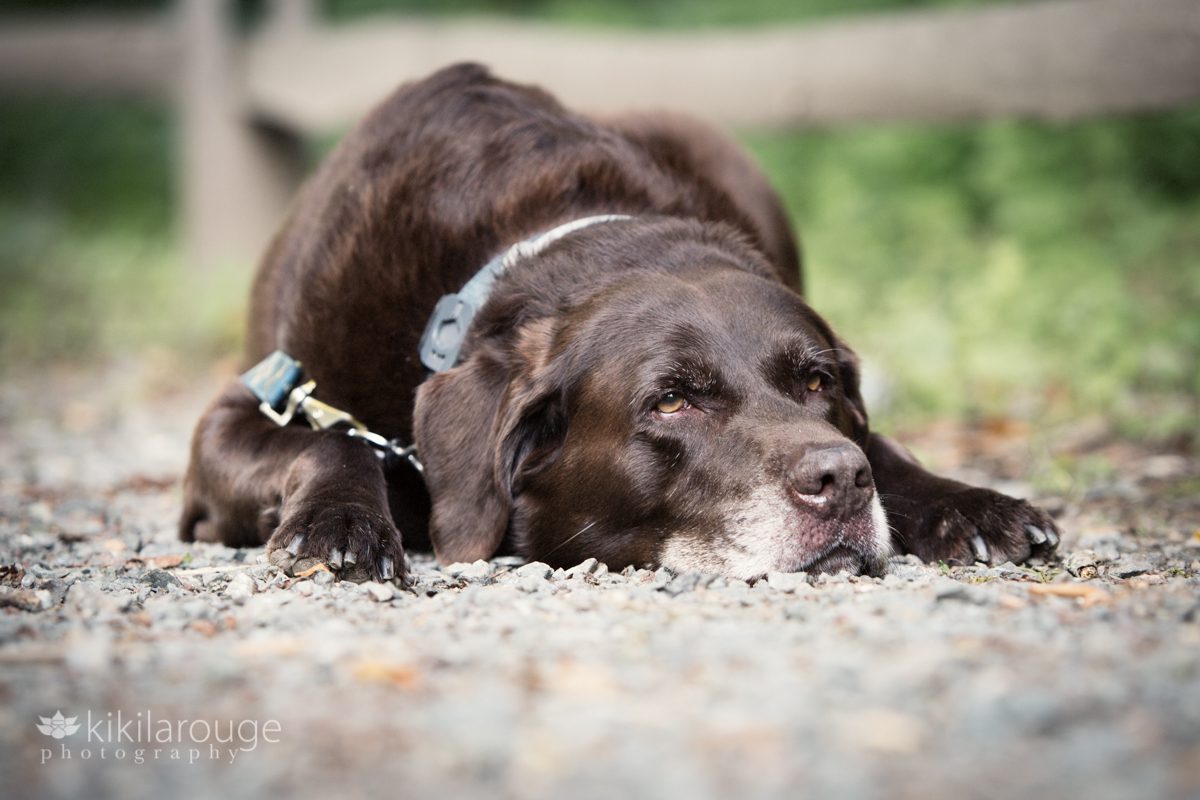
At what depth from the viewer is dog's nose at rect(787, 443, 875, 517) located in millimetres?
2648

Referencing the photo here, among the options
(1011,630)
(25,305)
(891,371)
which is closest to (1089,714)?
(1011,630)

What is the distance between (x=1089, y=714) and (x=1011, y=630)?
397mm

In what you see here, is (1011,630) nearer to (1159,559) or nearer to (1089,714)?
(1089,714)

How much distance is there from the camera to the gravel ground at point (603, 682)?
1581 mm

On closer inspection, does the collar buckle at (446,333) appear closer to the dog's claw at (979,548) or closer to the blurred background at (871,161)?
the dog's claw at (979,548)

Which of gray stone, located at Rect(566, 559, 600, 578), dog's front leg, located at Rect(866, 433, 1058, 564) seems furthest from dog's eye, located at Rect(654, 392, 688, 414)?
dog's front leg, located at Rect(866, 433, 1058, 564)

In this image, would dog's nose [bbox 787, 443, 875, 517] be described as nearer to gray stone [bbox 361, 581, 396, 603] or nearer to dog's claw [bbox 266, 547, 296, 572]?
gray stone [bbox 361, 581, 396, 603]

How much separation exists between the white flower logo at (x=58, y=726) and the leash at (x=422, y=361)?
1.37 metres

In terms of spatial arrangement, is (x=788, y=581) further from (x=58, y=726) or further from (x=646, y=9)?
(x=646, y=9)

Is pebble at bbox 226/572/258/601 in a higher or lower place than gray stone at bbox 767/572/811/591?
lower

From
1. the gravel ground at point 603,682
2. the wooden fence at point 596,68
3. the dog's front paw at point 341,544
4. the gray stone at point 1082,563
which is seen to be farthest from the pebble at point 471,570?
the wooden fence at point 596,68

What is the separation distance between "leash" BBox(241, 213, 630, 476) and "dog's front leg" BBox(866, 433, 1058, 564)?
41.7 inches

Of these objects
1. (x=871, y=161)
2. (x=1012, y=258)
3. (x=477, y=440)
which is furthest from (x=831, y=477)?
(x=871, y=161)

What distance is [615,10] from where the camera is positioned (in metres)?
12.3
